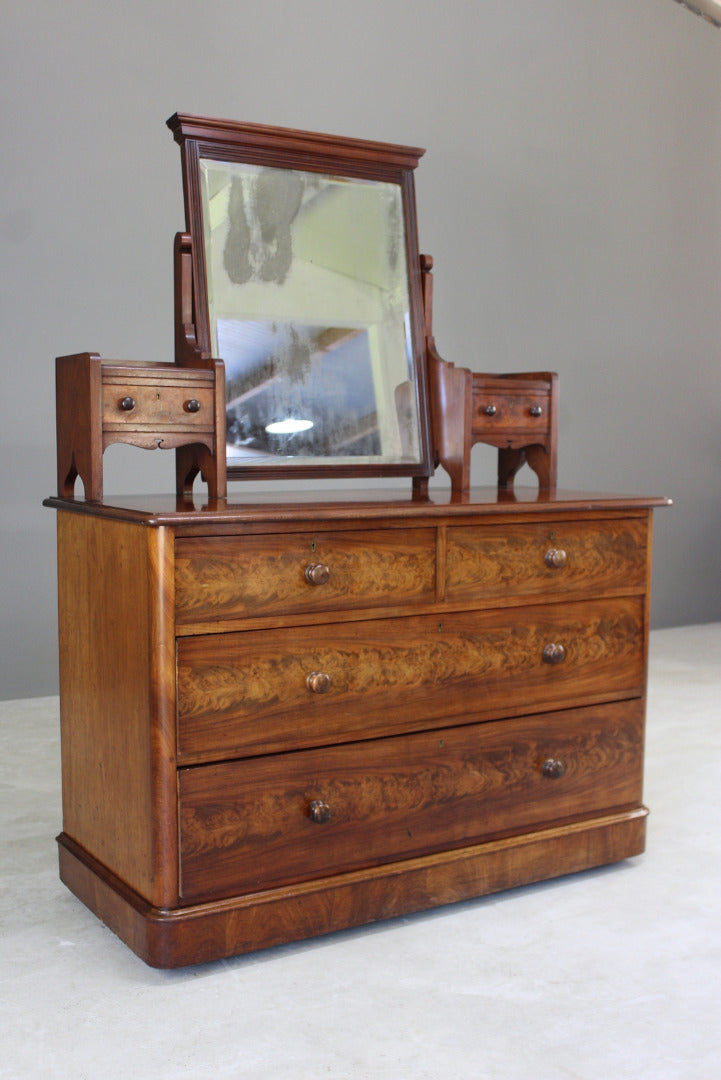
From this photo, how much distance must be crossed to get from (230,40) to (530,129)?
162 cm

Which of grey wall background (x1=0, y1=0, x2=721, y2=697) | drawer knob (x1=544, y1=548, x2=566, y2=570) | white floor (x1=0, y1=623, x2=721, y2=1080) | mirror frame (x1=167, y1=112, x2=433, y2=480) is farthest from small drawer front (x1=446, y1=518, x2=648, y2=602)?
grey wall background (x1=0, y1=0, x2=721, y2=697)

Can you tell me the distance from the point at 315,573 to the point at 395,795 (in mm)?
498

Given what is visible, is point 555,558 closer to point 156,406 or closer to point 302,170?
point 156,406

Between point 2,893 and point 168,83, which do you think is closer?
point 2,893

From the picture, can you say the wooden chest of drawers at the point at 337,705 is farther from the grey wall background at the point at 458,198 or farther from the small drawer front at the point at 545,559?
the grey wall background at the point at 458,198

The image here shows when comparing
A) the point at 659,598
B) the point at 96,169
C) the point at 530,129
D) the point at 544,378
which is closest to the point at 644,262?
the point at 530,129

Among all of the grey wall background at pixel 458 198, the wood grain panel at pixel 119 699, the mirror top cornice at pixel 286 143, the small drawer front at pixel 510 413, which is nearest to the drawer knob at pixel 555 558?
the small drawer front at pixel 510 413

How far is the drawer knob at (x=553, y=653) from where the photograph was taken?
2383 millimetres

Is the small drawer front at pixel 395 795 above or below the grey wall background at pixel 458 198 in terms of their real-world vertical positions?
below

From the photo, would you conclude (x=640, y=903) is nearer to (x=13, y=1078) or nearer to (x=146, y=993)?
(x=146, y=993)

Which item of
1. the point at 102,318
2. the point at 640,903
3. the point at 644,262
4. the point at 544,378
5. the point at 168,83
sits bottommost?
the point at 640,903

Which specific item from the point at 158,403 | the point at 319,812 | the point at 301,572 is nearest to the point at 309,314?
the point at 158,403

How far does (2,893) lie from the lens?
7.66ft

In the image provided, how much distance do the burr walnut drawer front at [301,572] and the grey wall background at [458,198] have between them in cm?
218
